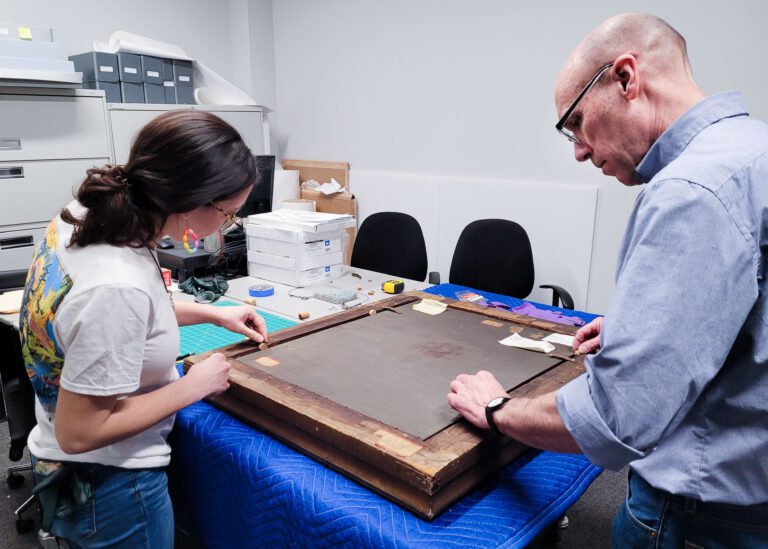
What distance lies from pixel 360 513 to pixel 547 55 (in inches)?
116

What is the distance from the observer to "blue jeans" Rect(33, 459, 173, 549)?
3.30ft

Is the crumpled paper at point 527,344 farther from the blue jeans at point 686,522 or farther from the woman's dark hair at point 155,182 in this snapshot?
the woman's dark hair at point 155,182

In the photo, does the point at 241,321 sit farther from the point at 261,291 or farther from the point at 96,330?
the point at 261,291

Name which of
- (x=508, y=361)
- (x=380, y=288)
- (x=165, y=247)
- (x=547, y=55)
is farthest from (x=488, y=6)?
(x=508, y=361)

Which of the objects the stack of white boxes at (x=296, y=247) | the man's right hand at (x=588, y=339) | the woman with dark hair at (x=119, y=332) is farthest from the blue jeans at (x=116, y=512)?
the stack of white boxes at (x=296, y=247)

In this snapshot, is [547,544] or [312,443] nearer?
[312,443]

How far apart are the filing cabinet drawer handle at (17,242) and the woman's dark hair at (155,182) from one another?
258 centimetres

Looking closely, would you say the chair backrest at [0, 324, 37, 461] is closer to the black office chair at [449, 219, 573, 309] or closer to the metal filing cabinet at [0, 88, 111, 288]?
the metal filing cabinet at [0, 88, 111, 288]

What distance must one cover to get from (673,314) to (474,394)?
0.44 metres

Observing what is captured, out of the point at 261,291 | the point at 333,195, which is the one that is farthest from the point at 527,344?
the point at 333,195

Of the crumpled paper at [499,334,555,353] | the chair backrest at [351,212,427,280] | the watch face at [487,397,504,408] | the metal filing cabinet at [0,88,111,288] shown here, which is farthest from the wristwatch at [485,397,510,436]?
the metal filing cabinet at [0,88,111,288]

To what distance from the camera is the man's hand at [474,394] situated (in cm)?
98

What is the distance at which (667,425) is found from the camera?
0.70 metres

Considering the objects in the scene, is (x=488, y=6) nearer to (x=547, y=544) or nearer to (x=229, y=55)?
(x=229, y=55)
